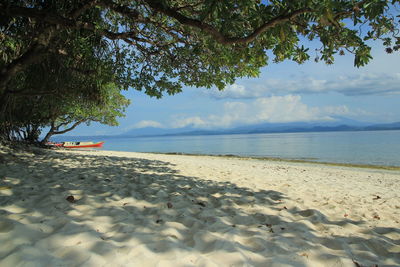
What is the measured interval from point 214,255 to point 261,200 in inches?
104

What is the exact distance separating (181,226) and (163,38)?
271 inches

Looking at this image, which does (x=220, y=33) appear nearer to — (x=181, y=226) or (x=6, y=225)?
(x=181, y=226)

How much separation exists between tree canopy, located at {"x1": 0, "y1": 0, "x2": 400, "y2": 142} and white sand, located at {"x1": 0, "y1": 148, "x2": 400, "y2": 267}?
2.99 metres

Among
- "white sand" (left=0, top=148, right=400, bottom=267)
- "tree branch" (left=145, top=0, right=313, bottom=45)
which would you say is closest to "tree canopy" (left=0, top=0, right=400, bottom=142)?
"tree branch" (left=145, top=0, right=313, bottom=45)

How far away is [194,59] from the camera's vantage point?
8.70m

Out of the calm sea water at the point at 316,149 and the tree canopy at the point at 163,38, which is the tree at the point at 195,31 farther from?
the calm sea water at the point at 316,149

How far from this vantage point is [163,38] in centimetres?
856

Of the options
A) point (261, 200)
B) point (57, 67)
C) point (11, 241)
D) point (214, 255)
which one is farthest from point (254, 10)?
point (57, 67)

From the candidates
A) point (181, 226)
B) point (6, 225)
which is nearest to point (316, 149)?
point (181, 226)

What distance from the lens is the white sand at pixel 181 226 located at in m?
2.58

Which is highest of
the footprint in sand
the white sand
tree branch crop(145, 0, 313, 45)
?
tree branch crop(145, 0, 313, 45)

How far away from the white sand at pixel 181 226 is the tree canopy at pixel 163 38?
299 centimetres

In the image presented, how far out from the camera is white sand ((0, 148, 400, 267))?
2578mm

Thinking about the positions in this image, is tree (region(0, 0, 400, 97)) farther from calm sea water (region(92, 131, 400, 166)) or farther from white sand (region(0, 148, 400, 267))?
calm sea water (region(92, 131, 400, 166))
